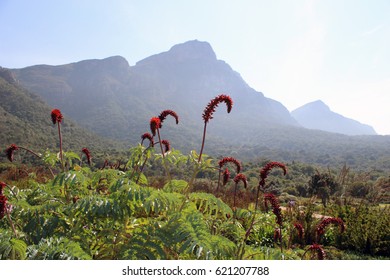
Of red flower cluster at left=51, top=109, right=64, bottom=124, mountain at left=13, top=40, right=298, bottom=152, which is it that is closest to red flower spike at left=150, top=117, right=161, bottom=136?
red flower cluster at left=51, top=109, right=64, bottom=124

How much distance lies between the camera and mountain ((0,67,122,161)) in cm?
4019

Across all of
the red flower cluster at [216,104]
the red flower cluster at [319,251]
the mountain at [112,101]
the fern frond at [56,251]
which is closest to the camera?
the fern frond at [56,251]

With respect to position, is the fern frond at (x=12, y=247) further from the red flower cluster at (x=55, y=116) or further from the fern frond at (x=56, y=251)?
the red flower cluster at (x=55, y=116)

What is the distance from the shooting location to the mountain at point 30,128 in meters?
40.2

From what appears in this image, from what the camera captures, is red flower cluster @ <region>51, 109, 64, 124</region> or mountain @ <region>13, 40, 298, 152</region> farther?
mountain @ <region>13, 40, 298, 152</region>

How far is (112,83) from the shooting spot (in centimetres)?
17338

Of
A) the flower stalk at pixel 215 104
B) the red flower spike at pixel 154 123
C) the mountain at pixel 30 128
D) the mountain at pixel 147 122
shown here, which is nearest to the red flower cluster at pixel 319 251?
the flower stalk at pixel 215 104

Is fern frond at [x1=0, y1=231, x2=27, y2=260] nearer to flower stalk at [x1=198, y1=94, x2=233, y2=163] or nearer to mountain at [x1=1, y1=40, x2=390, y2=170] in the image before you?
flower stalk at [x1=198, y1=94, x2=233, y2=163]

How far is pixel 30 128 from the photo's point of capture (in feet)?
153

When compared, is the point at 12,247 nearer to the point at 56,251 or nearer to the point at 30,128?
the point at 56,251

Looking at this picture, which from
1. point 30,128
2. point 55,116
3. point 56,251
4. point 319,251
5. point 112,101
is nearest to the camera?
point 56,251

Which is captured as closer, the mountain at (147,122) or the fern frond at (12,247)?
the fern frond at (12,247)

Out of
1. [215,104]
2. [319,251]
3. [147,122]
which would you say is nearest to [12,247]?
[215,104]

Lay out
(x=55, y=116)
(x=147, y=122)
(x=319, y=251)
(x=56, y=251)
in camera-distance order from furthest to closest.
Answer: (x=147, y=122), (x=55, y=116), (x=319, y=251), (x=56, y=251)
